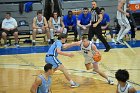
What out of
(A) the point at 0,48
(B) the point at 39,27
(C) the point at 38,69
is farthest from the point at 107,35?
(C) the point at 38,69

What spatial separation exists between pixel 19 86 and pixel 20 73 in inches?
54.1

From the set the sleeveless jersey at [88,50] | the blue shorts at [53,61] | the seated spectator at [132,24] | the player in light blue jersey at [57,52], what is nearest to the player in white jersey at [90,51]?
the sleeveless jersey at [88,50]

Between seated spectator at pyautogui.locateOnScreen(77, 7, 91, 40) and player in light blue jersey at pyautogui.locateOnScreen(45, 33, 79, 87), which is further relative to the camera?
seated spectator at pyautogui.locateOnScreen(77, 7, 91, 40)

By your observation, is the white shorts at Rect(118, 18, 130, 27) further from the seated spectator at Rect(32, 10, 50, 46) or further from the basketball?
the basketball

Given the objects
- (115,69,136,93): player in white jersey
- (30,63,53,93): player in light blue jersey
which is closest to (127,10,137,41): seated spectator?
(30,63,53,93): player in light blue jersey

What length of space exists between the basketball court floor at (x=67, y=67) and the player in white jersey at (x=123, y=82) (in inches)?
134

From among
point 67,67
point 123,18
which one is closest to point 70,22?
point 123,18

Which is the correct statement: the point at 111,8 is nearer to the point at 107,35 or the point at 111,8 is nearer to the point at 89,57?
the point at 107,35

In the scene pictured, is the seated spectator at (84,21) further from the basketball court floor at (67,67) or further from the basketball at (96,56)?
the basketball at (96,56)

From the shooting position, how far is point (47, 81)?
673 cm

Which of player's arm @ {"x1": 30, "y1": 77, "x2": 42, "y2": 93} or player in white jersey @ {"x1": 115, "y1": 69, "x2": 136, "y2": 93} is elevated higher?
player in white jersey @ {"x1": 115, "y1": 69, "x2": 136, "y2": 93}

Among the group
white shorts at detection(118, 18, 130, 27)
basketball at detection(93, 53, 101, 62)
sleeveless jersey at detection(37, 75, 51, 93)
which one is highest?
white shorts at detection(118, 18, 130, 27)

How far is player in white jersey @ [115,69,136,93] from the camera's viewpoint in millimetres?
5117

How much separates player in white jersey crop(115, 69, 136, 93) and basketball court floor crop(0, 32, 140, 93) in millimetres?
3405
